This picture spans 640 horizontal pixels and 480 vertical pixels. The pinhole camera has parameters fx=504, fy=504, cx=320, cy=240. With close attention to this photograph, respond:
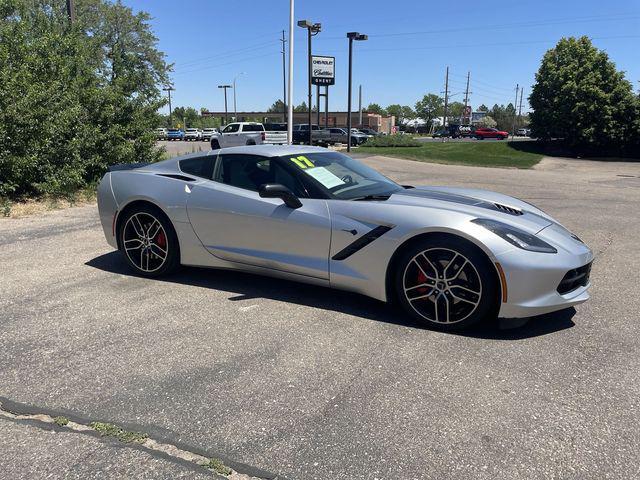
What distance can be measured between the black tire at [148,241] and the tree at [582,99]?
31.1 meters

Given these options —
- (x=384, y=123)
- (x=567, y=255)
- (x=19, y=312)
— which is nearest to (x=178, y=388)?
(x=19, y=312)

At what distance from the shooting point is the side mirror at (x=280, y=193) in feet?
13.3

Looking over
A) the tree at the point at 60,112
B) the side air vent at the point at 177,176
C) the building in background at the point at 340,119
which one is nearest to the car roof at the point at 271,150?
the side air vent at the point at 177,176

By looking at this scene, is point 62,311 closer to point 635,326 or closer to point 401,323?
point 401,323

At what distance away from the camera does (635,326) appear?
12.7 ft

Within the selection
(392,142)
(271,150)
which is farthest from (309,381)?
(392,142)

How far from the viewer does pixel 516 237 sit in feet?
11.7

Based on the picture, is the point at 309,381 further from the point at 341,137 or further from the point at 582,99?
the point at 341,137

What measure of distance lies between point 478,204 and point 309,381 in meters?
2.10

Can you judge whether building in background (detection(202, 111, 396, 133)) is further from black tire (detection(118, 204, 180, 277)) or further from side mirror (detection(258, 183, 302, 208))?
side mirror (detection(258, 183, 302, 208))

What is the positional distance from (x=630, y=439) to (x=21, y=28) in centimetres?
1136

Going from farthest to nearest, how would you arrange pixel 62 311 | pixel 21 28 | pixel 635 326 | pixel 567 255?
1. pixel 21 28
2. pixel 62 311
3. pixel 635 326
4. pixel 567 255

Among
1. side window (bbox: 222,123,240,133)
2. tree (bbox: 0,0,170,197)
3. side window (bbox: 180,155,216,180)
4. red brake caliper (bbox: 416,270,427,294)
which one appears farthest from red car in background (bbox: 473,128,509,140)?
red brake caliper (bbox: 416,270,427,294)

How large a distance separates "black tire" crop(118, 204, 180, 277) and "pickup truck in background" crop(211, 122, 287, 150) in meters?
27.7
